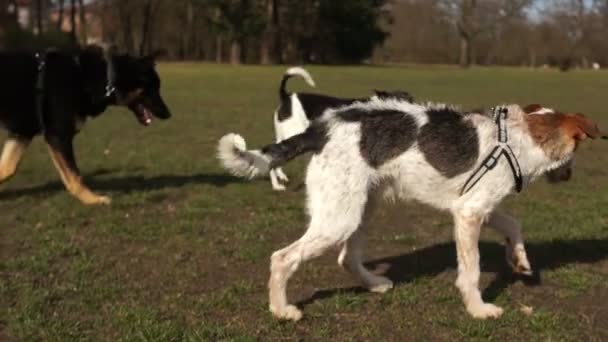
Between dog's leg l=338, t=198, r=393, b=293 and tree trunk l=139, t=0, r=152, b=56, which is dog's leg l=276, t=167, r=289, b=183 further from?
tree trunk l=139, t=0, r=152, b=56

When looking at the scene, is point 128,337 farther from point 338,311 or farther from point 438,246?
point 438,246

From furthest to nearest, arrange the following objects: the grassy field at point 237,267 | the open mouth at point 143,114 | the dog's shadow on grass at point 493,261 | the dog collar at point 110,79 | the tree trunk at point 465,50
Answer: the tree trunk at point 465,50
the open mouth at point 143,114
the dog collar at point 110,79
the dog's shadow on grass at point 493,261
the grassy field at point 237,267

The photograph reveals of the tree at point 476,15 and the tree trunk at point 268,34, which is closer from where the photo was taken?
the tree trunk at point 268,34

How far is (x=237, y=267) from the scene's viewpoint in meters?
5.32

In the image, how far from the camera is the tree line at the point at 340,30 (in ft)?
184

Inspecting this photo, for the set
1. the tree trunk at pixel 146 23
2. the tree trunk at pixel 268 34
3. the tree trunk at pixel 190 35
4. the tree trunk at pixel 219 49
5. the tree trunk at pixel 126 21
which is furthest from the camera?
the tree trunk at pixel 219 49

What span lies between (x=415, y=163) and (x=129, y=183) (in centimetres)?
518

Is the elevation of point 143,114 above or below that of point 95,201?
above

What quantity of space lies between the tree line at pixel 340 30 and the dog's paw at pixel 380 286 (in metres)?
43.8

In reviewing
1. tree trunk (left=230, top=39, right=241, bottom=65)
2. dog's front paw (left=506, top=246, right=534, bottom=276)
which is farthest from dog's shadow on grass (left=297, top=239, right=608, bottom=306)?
tree trunk (left=230, top=39, right=241, bottom=65)

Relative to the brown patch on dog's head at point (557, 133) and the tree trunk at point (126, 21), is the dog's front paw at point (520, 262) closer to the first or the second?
the brown patch on dog's head at point (557, 133)

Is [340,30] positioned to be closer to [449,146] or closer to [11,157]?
[11,157]

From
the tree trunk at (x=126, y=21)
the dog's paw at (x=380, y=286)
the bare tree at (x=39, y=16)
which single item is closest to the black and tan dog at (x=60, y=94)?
the dog's paw at (x=380, y=286)

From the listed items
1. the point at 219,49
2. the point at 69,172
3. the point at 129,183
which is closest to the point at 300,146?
the point at 69,172
